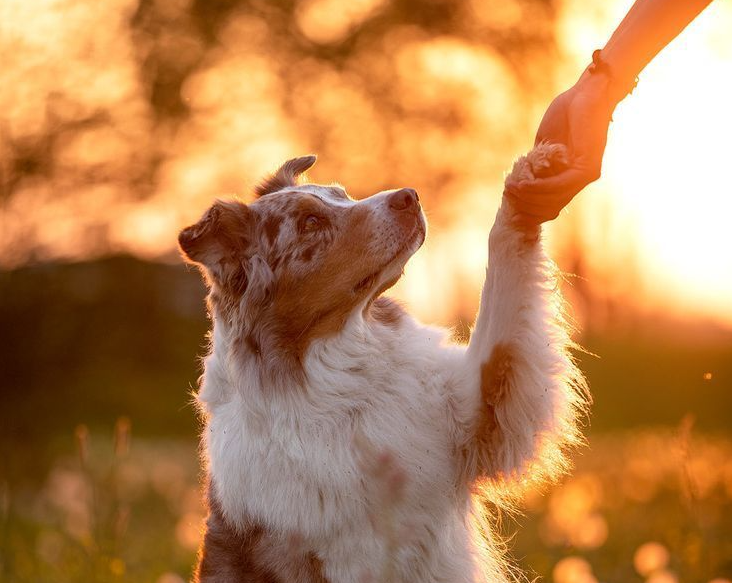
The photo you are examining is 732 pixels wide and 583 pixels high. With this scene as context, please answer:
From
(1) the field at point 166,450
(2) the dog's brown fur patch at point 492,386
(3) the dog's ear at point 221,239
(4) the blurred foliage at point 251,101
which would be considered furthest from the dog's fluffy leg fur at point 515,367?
(4) the blurred foliage at point 251,101

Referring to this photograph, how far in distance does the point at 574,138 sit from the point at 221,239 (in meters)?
2.00

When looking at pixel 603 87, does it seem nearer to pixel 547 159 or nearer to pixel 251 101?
pixel 547 159

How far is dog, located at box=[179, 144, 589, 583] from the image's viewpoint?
4.70 metres

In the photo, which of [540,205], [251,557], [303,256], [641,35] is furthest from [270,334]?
[641,35]

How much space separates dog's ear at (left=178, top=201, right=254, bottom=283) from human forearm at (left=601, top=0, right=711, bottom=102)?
213 cm

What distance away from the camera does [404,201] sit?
5.31 m

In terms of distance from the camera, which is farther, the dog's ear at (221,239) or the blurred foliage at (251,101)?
the blurred foliage at (251,101)

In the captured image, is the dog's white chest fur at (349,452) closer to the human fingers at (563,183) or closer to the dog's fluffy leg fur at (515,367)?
the dog's fluffy leg fur at (515,367)

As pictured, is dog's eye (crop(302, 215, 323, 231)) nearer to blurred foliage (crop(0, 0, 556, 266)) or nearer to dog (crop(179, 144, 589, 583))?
dog (crop(179, 144, 589, 583))

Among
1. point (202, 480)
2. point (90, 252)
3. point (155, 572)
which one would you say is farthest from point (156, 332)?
point (202, 480)

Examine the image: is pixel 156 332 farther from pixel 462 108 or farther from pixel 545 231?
pixel 545 231

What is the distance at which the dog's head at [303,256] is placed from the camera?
5.24 m

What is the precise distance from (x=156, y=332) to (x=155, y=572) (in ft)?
54.9

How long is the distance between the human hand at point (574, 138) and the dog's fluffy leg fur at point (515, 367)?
0.19 m
